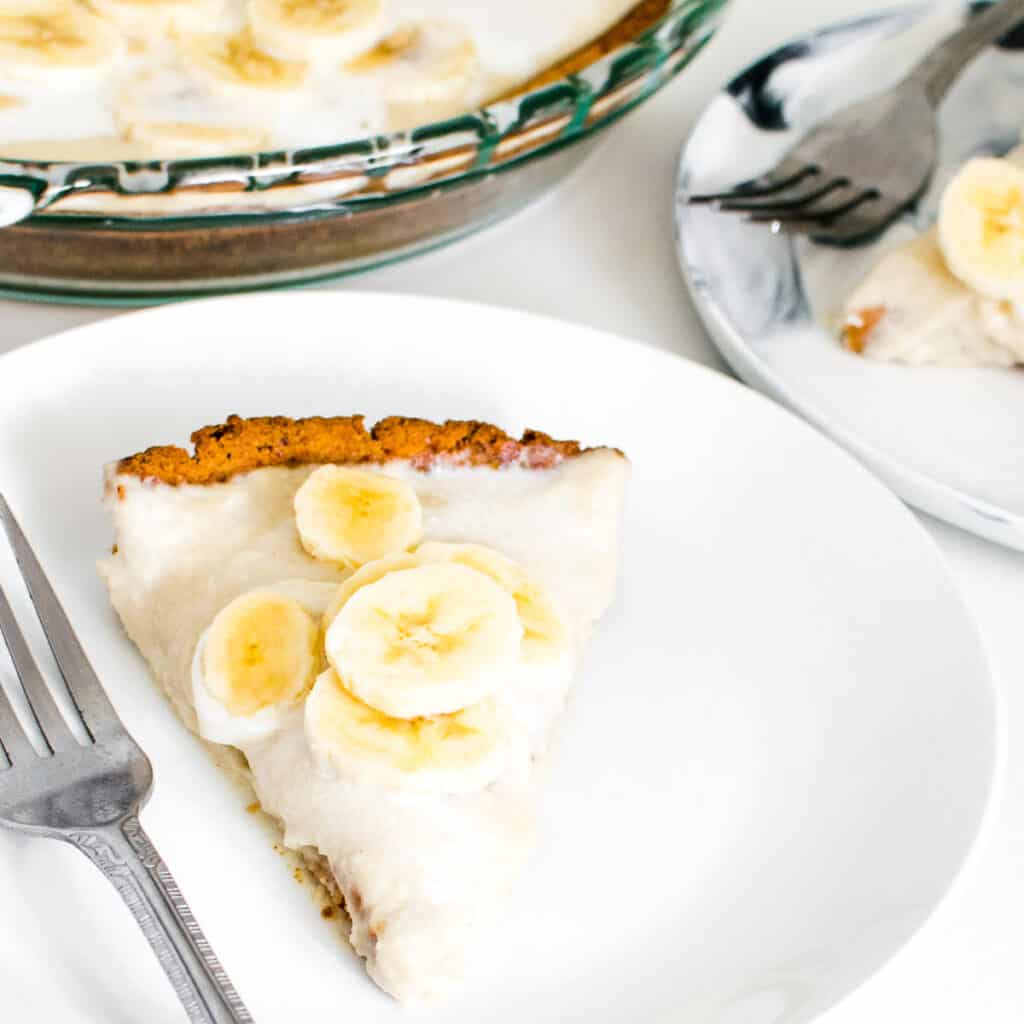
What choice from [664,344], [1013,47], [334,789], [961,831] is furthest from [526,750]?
[1013,47]

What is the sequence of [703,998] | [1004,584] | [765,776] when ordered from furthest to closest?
[1004,584]
[765,776]
[703,998]

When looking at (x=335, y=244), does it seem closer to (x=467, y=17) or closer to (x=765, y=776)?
(x=467, y=17)

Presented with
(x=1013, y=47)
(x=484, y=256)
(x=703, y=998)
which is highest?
(x=1013, y=47)

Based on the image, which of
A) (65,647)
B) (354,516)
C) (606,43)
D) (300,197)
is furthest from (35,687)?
(606,43)

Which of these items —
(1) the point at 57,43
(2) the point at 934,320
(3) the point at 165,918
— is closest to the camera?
(3) the point at 165,918

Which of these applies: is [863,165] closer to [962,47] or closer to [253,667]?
[962,47]

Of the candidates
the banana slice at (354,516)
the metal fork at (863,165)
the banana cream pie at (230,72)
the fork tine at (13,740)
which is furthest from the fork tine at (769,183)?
the fork tine at (13,740)

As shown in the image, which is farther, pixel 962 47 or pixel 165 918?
pixel 962 47
